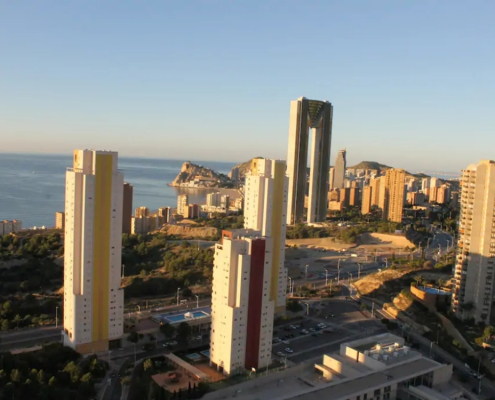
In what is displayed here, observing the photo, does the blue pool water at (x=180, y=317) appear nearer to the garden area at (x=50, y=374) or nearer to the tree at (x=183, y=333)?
the tree at (x=183, y=333)

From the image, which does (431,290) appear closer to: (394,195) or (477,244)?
(477,244)

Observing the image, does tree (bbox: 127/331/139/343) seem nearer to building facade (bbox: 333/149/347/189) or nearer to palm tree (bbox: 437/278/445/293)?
palm tree (bbox: 437/278/445/293)

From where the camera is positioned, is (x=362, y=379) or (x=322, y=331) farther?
(x=322, y=331)

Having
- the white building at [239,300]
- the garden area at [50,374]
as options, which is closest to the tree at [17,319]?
the garden area at [50,374]

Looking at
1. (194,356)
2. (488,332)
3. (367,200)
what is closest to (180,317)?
(194,356)

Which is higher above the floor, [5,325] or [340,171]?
[340,171]

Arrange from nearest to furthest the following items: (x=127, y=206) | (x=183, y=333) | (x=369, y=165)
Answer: (x=183, y=333)
(x=127, y=206)
(x=369, y=165)

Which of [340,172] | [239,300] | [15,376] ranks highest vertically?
[340,172]

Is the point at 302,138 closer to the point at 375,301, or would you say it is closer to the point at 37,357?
the point at 375,301
